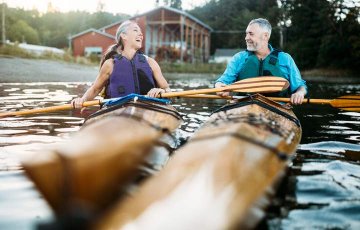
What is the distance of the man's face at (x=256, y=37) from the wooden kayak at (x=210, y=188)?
2.56 metres

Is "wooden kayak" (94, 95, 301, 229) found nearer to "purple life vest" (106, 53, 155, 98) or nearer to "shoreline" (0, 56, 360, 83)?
"purple life vest" (106, 53, 155, 98)

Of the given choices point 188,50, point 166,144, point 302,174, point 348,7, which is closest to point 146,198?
point 166,144

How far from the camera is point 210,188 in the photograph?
1686 mm

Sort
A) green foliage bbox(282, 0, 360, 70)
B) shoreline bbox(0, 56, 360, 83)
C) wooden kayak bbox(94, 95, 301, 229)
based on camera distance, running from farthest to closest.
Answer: green foliage bbox(282, 0, 360, 70)
shoreline bbox(0, 56, 360, 83)
wooden kayak bbox(94, 95, 301, 229)

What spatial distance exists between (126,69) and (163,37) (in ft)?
97.2

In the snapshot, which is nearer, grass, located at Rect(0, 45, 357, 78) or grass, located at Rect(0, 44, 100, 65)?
grass, located at Rect(0, 44, 100, 65)

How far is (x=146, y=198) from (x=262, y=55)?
12.3ft

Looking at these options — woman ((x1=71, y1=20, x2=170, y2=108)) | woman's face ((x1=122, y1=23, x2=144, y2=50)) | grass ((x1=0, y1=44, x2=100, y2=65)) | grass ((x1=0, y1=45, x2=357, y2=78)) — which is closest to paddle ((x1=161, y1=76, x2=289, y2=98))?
woman ((x1=71, y1=20, x2=170, y2=108))

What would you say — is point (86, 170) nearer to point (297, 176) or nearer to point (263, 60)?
point (297, 176)

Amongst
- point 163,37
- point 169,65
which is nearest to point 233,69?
point 169,65

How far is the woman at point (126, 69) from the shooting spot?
4.88m

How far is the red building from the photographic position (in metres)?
29.8

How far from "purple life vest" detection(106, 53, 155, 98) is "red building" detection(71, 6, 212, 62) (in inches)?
918

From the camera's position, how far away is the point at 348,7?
109 feet
